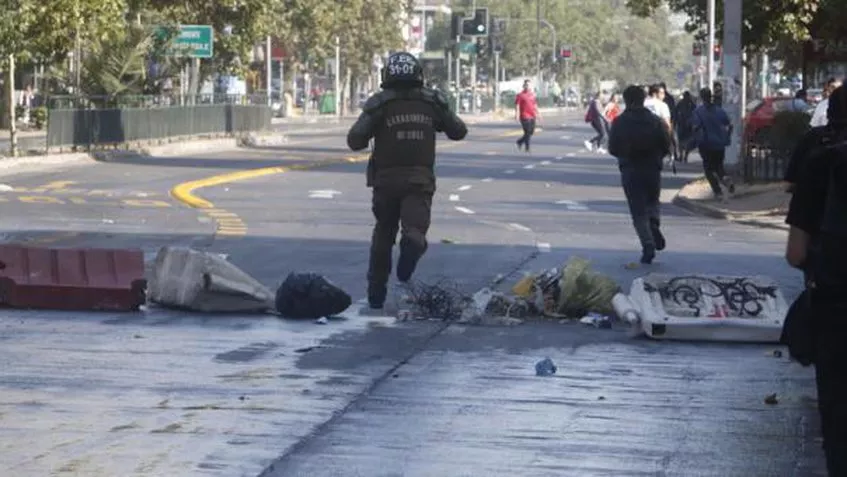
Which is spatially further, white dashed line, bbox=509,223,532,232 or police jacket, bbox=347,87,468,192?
white dashed line, bbox=509,223,532,232

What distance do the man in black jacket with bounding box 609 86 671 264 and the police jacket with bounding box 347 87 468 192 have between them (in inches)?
207

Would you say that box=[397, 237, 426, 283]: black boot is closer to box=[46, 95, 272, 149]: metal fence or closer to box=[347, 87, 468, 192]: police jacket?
box=[347, 87, 468, 192]: police jacket

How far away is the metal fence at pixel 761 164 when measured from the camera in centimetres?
3622

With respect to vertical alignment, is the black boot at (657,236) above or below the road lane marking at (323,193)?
above

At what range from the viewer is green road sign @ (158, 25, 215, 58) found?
5672 cm

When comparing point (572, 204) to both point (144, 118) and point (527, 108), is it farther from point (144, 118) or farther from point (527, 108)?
point (144, 118)

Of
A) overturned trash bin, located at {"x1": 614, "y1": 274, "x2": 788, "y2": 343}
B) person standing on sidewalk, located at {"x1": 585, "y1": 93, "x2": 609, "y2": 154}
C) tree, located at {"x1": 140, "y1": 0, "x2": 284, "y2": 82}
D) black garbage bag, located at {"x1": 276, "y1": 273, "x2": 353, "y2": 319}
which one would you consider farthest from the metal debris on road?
tree, located at {"x1": 140, "y1": 0, "x2": 284, "y2": 82}

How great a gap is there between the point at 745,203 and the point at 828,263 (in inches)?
959

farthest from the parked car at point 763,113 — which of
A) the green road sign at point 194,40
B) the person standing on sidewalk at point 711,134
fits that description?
the green road sign at point 194,40

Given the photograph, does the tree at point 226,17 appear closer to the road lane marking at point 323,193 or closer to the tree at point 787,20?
the tree at point 787,20

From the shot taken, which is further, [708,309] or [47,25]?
[47,25]

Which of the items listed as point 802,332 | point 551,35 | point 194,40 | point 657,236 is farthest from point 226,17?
point 551,35

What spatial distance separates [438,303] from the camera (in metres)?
14.6

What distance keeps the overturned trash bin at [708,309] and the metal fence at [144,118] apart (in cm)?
3357
